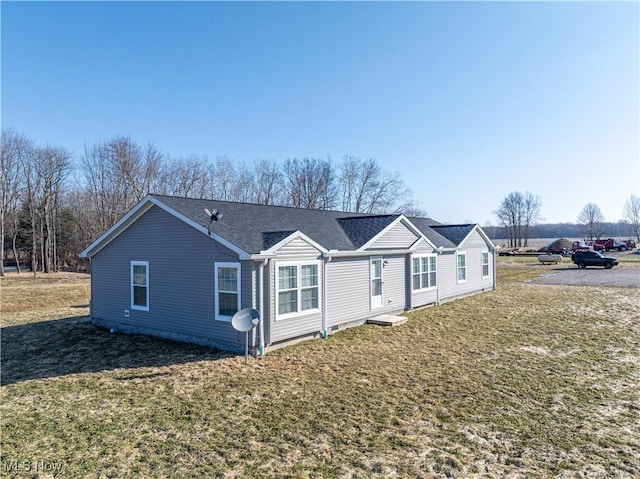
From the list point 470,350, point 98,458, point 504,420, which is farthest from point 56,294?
point 504,420

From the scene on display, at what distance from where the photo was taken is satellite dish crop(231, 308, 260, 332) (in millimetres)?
8477

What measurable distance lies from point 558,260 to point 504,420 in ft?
137

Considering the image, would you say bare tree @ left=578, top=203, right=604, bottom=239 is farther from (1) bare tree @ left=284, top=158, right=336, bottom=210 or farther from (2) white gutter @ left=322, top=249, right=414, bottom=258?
(2) white gutter @ left=322, top=249, right=414, bottom=258

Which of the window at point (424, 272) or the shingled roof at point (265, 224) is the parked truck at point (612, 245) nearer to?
the shingled roof at point (265, 224)

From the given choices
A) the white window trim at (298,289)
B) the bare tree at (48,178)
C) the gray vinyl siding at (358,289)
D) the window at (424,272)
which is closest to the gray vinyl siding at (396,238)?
the gray vinyl siding at (358,289)

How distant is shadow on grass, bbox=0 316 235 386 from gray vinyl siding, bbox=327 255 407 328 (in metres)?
3.75

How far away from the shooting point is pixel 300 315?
34.4 ft

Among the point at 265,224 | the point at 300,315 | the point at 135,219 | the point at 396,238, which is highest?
the point at 135,219

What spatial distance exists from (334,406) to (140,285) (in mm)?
8027

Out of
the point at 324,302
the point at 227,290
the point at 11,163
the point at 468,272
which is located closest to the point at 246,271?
the point at 227,290

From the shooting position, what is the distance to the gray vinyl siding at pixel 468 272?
17750 mm

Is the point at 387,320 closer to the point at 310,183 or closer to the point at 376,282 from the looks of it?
the point at 376,282

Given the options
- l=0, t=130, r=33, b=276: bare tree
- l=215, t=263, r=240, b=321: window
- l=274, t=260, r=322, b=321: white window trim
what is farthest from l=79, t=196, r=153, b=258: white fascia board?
l=0, t=130, r=33, b=276: bare tree

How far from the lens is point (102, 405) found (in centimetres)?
659
